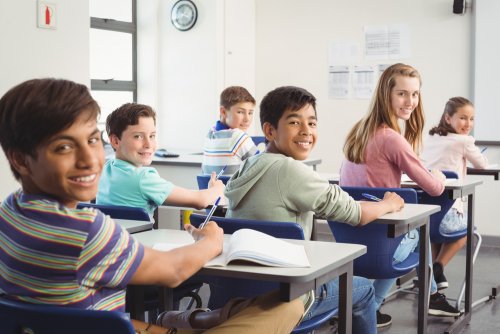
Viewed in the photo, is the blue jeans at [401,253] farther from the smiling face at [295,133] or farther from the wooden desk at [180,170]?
the wooden desk at [180,170]

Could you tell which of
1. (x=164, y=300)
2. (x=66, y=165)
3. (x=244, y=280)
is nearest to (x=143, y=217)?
(x=164, y=300)

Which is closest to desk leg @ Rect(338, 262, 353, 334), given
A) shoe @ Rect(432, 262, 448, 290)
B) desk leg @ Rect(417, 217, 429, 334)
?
desk leg @ Rect(417, 217, 429, 334)

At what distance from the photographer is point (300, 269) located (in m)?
1.80

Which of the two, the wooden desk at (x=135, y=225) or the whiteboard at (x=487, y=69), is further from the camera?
the whiteboard at (x=487, y=69)

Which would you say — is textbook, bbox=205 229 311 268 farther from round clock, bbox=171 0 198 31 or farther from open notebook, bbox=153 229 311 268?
round clock, bbox=171 0 198 31

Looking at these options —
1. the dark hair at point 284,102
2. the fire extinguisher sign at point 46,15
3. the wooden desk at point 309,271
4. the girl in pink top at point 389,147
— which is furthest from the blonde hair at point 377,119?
the fire extinguisher sign at point 46,15

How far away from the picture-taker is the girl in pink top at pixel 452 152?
422cm

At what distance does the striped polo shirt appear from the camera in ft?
4.91

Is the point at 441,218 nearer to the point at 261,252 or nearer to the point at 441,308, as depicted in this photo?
the point at 441,308

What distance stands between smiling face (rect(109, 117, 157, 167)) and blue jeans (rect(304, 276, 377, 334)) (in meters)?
1.06

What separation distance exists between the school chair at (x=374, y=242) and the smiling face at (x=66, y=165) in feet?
5.48

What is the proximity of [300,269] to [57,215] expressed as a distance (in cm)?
60

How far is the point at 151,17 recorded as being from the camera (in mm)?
6797

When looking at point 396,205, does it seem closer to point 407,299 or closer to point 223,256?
point 223,256
